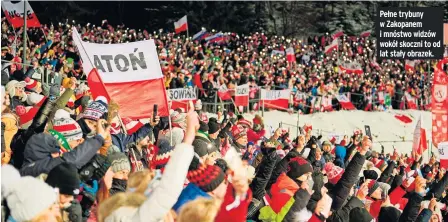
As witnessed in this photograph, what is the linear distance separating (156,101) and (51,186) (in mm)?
4506

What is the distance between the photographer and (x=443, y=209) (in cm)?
1168

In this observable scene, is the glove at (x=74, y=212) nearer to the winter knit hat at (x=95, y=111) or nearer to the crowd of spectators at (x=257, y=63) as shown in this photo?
the winter knit hat at (x=95, y=111)

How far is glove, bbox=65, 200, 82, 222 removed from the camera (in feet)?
20.6


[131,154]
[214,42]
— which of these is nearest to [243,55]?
[214,42]

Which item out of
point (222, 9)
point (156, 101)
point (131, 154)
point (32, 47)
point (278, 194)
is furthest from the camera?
point (222, 9)

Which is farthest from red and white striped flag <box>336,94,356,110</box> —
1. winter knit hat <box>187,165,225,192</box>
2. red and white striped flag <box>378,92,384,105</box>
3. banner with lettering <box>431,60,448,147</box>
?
winter knit hat <box>187,165,225,192</box>

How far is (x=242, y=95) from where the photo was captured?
23578mm

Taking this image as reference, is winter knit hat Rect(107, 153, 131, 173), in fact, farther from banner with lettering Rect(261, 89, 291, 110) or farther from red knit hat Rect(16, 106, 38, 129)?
banner with lettering Rect(261, 89, 291, 110)

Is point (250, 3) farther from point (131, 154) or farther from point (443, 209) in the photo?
point (131, 154)

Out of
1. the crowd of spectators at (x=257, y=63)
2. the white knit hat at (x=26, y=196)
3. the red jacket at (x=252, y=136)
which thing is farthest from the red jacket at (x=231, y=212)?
the crowd of spectators at (x=257, y=63)

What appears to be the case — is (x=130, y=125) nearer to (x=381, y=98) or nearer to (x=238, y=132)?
(x=238, y=132)

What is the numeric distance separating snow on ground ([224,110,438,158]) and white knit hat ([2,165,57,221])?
18902mm

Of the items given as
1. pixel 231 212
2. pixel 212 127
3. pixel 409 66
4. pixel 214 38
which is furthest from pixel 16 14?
pixel 409 66

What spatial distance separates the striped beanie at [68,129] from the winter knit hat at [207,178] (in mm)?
1587
